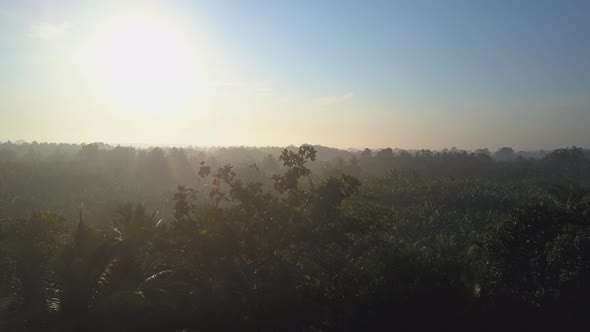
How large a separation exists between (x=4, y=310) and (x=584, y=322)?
522 inches

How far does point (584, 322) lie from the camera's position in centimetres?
1057

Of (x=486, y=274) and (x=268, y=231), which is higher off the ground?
(x=268, y=231)

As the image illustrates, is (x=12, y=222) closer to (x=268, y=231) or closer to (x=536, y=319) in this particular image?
(x=268, y=231)

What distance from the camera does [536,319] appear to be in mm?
10898

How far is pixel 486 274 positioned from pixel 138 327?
32.5ft

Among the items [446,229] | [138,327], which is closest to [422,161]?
[446,229]

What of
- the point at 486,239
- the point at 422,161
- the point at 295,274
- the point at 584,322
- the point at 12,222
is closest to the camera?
the point at 584,322

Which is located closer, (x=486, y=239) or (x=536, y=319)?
(x=536, y=319)

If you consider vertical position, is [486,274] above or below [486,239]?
below

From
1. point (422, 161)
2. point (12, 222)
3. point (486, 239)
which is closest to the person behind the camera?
point (486, 239)

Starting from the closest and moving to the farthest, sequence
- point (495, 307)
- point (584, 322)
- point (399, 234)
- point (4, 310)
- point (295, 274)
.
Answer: point (4, 310)
point (584, 322)
point (495, 307)
point (295, 274)
point (399, 234)

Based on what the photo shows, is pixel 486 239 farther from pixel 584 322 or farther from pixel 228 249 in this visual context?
pixel 228 249

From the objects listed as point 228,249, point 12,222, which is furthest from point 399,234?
point 12,222

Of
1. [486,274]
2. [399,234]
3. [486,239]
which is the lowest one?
[399,234]
